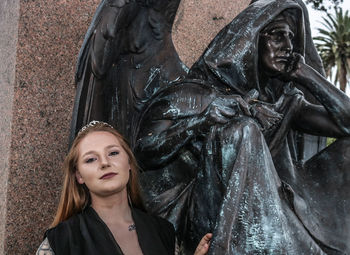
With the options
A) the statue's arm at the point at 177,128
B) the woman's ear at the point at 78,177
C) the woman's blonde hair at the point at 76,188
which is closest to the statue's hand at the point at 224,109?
the statue's arm at the point at 177,128

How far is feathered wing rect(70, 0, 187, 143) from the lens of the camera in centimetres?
294

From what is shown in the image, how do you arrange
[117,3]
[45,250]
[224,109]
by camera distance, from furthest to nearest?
[117,3] → [224,109] → [45,250]

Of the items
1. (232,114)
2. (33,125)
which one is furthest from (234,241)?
(33,125)

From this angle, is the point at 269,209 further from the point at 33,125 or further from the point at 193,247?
the point at 33,125

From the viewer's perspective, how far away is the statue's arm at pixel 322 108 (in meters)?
2.96

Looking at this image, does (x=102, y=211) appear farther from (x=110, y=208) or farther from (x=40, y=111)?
(x=40, y=111)

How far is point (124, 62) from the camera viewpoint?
3.24 metres

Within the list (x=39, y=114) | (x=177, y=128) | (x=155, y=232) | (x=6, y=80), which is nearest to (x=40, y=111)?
(x=39, y=114)

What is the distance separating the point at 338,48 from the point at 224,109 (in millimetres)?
27022

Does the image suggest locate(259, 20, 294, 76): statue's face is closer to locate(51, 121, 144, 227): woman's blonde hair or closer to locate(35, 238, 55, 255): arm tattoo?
locate(51, 121, 144, 227): woman's blonde hair

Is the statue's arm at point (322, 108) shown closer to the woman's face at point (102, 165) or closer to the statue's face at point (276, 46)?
the statue's face at point (276, 46)

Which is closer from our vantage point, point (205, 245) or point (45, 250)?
point (45, 250)

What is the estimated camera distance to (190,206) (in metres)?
2.73

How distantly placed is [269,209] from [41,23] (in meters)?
1.90
